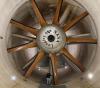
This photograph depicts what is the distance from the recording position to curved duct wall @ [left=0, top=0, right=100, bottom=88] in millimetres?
2691

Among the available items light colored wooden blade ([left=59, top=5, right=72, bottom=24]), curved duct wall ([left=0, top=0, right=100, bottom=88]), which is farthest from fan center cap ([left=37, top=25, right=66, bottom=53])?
light colored wooden blade ([left=59, top=5, right=72, bottom=24])

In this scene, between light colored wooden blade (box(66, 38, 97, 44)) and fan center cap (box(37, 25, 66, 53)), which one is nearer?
fan center cap (box(37, 25, 66, 53))

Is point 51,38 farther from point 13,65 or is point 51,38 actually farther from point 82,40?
point 13,65

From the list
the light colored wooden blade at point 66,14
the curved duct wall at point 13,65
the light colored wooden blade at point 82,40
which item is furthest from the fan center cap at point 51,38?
the light colored wooden blade at point 66,14

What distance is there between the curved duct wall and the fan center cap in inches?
16.8

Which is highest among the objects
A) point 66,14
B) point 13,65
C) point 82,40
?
point 66,14

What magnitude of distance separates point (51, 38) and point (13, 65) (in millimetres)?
692

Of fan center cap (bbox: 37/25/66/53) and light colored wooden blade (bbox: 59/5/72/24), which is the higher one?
light colored wooden blade (bbox: 59/5/72/24)

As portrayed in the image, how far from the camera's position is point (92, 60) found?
3.03 m

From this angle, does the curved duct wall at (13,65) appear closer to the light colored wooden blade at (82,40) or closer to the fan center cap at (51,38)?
the light colored wooden blade at (82,40)

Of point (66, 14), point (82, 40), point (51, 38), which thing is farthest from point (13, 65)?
point (66, 14)

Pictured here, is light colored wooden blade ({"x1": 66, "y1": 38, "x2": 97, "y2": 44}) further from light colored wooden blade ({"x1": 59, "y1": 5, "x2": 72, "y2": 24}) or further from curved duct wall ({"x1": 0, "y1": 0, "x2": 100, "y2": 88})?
light colored wooden blade ({"x1": 59, "y1": 5, "x2": 72, "y2": 24})

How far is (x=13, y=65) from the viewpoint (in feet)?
9.89

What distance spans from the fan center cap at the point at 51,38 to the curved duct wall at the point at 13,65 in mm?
426
